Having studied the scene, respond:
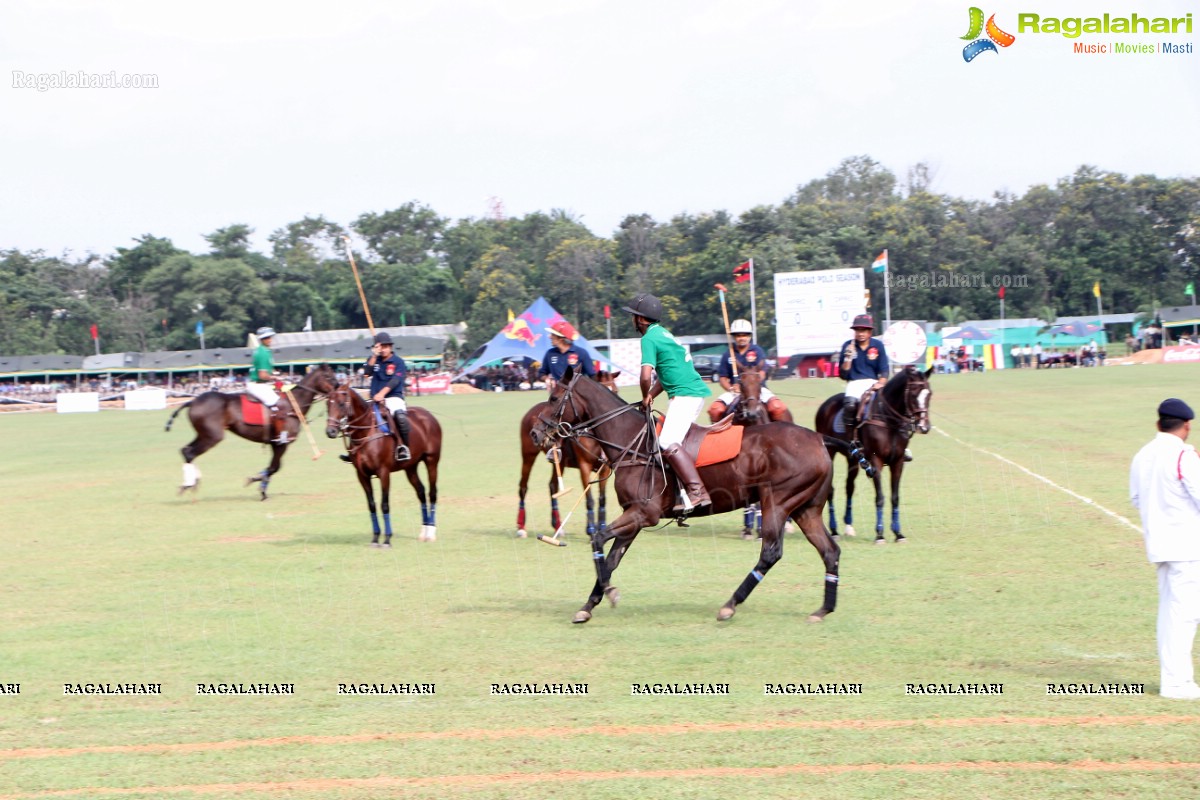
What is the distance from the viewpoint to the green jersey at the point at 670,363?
32.8ft

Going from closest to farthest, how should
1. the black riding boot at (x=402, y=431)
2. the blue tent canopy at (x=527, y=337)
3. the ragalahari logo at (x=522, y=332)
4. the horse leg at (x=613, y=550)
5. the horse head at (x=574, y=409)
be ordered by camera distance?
the horse leg at (x=613, y=550)
the horse head at (x=574, y=409)
the black riding boot at (x=402, y=431)
the blue tent canopy at (x=527, y=337)
the ragalahari logo at (x=522, y=332)

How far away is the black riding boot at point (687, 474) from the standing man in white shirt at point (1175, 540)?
378 centimetres

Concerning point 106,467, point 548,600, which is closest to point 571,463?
point 548,600

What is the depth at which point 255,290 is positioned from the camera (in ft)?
307

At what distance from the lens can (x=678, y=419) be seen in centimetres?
1016

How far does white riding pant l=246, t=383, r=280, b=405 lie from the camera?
21.3 metres

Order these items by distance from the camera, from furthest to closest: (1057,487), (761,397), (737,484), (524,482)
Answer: (1057,487) < (524,482) < (761,397) < (737,484)

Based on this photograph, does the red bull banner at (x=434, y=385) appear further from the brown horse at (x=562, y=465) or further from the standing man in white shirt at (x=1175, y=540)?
the standing man in white shirt at (x=1175, y=540)

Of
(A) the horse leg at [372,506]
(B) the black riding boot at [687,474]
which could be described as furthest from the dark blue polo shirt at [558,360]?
(B) the black riding boot at [687,474]

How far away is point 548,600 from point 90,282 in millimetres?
101120

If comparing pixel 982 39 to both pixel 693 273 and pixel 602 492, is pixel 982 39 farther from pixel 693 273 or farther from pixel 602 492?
pixel 693 273

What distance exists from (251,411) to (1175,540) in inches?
686

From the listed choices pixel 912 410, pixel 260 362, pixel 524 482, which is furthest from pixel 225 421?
pixel 912 410

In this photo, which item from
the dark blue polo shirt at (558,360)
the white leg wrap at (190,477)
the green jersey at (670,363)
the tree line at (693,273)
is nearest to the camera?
the green jersey at (670,363)
